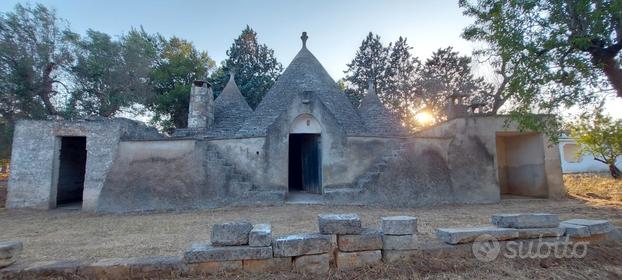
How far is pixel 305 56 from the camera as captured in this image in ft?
46.1

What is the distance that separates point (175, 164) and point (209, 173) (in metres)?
1.10

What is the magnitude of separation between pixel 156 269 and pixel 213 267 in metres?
0.61

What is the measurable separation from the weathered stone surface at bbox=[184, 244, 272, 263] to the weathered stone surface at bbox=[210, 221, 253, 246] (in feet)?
0.20

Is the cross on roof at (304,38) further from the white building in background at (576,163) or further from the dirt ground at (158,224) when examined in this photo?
the white building in background at (576,163)

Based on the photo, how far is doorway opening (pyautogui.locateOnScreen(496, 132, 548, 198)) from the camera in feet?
34.7

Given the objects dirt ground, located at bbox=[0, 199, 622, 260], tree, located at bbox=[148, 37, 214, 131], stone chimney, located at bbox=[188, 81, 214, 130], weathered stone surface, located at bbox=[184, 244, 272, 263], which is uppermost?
tree, located at bbox=[148, 37, 214, 131]

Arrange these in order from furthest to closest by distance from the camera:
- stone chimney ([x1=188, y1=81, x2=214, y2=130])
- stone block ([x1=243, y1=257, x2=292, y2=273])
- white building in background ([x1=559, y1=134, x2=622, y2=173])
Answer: white building in background ([x1=559, y1=134, x2=622, y2=173]) → stone chimney ([x1=188, y1=81, x2=214, y2=130]) → stone block ([x1=243, y1=257, x2=292, y2=273])

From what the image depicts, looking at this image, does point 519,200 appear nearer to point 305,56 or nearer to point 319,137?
point 319,137

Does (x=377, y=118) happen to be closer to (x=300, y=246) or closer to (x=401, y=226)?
(x=401, y=226)

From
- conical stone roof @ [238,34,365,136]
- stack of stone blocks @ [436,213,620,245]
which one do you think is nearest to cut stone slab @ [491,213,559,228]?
stack of stone blocks @ [436,213,620,245]

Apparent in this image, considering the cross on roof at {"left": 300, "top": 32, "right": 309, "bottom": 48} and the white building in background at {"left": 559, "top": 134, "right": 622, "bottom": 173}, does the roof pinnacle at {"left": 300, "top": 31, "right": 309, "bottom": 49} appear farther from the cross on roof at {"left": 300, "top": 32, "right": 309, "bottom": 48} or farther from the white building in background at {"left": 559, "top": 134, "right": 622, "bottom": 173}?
the white building in background at {"left": 559, "top": 134, "right": 622, "bottom": 173}

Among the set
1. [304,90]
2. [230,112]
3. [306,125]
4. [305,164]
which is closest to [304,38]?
[304,90]

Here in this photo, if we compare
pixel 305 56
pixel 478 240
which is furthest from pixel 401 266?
pixel 305 56

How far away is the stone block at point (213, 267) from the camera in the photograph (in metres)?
Result: 3.17
